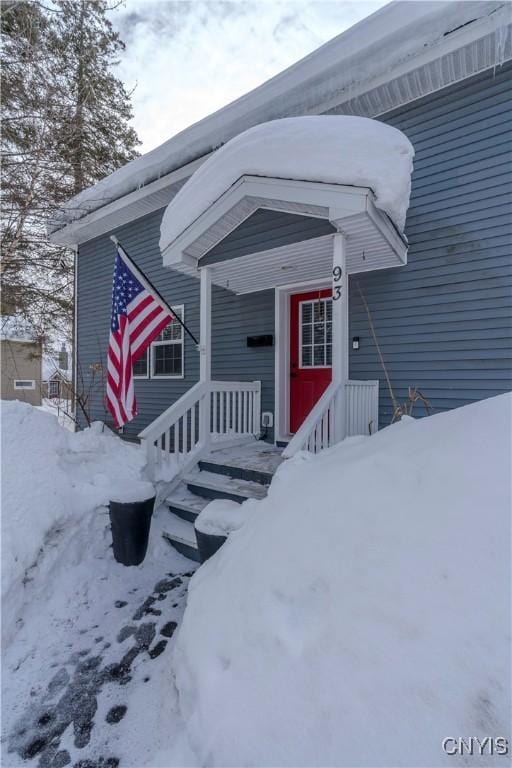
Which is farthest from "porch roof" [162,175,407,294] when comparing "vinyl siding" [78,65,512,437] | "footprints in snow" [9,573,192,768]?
"footprints in snow" [9,573,192,768]

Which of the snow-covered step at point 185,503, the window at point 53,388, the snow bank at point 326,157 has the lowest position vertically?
the snow-covered step at point 185,503

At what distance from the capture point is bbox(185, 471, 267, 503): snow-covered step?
3.65 meters

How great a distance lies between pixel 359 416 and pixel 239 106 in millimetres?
4865

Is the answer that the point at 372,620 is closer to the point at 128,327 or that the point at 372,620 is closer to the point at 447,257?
the point at 128,327

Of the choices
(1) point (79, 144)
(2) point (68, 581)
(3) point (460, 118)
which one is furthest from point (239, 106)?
(2) point (68, 581)

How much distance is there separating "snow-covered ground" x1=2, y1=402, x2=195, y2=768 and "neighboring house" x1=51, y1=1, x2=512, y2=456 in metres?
0.97

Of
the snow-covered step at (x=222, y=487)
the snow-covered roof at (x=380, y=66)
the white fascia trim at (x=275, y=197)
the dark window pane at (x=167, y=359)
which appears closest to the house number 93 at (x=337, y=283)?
the white fascia trim at (x=275, y=197)

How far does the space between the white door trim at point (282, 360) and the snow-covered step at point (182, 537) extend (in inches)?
77.0

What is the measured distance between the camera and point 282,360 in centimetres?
541

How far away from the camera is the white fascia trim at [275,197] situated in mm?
3211

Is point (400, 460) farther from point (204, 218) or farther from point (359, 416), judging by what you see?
point (204, 218)

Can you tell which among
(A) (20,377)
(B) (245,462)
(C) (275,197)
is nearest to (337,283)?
(C) (275,197)

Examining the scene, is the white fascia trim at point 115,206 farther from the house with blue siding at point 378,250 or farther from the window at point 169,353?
the window at point 169,353

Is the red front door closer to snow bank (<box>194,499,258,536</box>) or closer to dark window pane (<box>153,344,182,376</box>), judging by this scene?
dark window pane (<box>153,344,182,376</box>)
